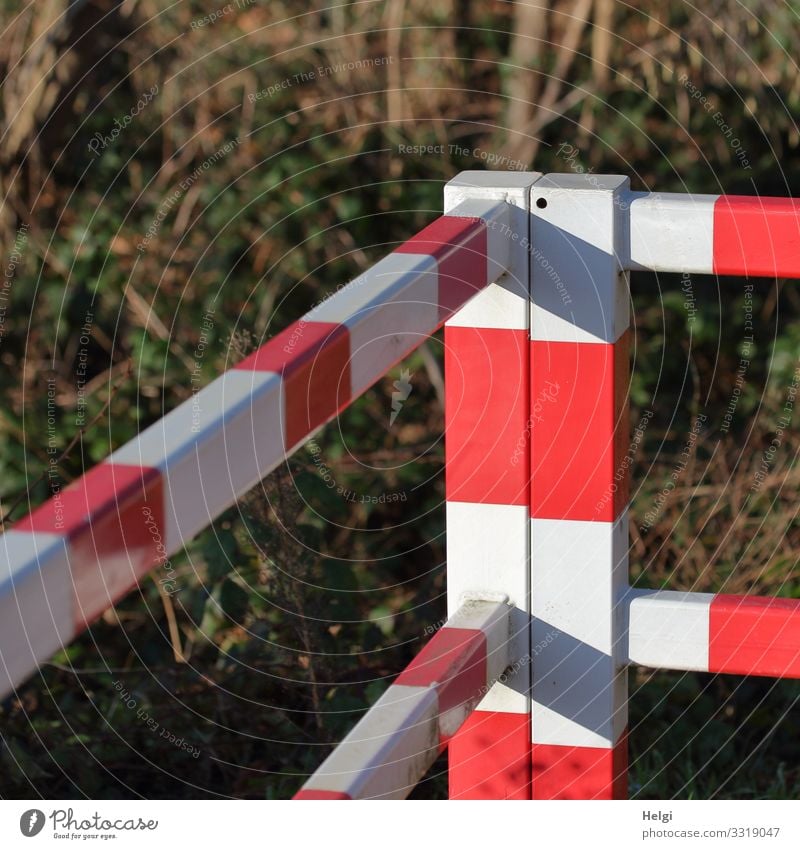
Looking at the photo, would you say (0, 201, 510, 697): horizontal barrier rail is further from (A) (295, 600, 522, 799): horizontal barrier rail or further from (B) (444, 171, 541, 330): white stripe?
(A) (295, 600, 522, 799): horizontal barrier rail

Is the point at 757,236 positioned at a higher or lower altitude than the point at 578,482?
higher

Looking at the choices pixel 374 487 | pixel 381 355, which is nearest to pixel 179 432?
pixel 381 355

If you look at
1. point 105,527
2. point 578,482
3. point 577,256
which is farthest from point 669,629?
point 105,527

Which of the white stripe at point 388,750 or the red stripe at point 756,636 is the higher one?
the red stripe at point 756,636

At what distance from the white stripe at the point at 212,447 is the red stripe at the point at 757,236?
2.03 feet

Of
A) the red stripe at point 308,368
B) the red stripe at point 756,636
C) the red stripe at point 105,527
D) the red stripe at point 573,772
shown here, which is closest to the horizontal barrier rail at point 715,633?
the red stripe at point 756,636

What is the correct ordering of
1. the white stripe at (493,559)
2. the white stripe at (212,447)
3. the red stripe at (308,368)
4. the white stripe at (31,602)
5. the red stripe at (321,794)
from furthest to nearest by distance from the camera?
the white stripe at (493,559), the red stripe at (321,794), the red stripe at (308,368), the white stripe at (212,447), the white stripe at (31,602)

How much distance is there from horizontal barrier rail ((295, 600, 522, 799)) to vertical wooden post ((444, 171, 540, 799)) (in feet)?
0.10

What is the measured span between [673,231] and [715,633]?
44cm

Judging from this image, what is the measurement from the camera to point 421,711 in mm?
1286

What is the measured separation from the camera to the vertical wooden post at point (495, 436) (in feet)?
4.85
